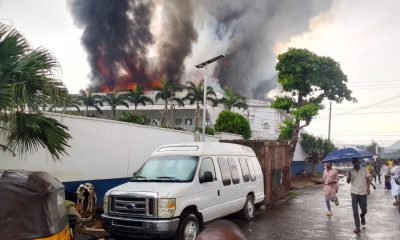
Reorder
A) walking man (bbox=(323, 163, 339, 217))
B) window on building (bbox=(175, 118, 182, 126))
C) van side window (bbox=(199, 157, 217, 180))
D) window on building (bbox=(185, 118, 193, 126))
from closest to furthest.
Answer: van side window (bbox=(199, 157, 217, 180)) → walking man (bbox=(323, 163, 339, 217)) → window on building (bbox=(185, 118, 193, 126)) → window on building (bbox=(175, 118, 182, 126))

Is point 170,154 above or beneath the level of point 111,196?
above

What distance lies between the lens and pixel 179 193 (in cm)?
856

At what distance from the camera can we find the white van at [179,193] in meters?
8.34

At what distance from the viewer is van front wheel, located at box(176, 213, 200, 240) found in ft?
28.0

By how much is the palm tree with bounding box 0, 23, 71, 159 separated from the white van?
7.10 ft

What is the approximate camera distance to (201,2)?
9931cm

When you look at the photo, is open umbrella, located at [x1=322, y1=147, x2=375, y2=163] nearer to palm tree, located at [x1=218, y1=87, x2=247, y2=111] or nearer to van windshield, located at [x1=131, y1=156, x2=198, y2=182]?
van windshield, located at [x1=131, y1=156, x2=198, y2=182]

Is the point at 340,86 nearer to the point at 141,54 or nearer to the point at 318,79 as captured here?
the point at 318,79

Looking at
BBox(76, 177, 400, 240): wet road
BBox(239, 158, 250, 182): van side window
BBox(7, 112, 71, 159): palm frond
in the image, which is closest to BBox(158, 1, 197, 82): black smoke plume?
BBox(76, 177, 400, 240): wet road

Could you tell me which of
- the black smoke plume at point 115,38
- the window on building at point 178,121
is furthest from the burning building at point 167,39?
the window on building at point 178,121

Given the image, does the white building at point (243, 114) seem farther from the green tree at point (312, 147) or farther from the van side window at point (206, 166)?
the van side window at point (206, 166)

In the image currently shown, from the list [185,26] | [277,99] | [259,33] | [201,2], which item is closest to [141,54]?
[185,26]

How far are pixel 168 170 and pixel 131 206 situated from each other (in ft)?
4.96

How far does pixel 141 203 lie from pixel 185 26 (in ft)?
304
